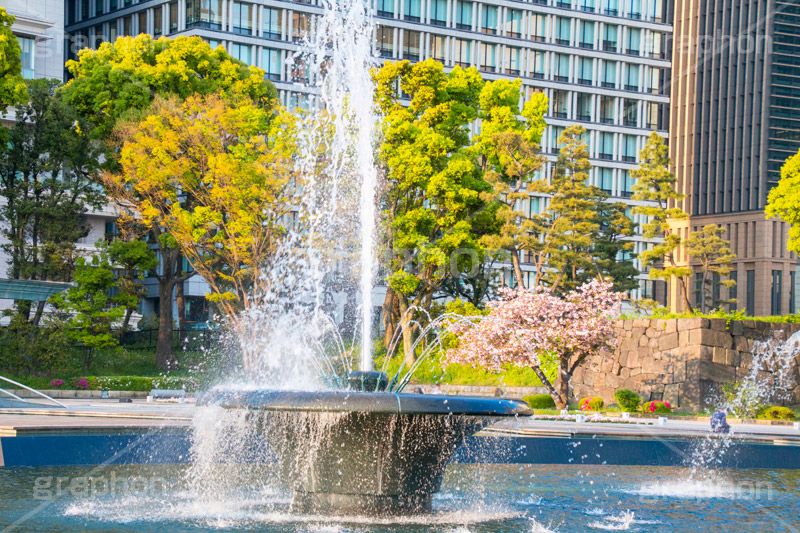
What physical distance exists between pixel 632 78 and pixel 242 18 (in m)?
31.4

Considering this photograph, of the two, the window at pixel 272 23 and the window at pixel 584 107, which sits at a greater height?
the window at pixel 272 23

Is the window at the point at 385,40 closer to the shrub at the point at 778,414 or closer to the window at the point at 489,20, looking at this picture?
the window at the point at 489,20

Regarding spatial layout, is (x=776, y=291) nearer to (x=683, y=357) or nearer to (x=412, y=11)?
(x=412, y=11)

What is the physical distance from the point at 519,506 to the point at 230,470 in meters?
4.82

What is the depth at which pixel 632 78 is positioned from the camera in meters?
78.0

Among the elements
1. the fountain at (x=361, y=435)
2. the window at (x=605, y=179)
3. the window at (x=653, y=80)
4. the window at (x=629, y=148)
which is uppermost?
the window at (x=653, y=80)

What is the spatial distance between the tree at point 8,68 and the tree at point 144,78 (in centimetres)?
429

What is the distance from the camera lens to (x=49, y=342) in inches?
1468

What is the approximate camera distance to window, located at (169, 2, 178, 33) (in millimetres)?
61406

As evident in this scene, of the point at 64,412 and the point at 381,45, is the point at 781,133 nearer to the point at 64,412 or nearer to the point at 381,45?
the point at 381,45

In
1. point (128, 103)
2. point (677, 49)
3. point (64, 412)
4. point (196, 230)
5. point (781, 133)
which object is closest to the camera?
point (64, 412)

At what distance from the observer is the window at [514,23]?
74.0m

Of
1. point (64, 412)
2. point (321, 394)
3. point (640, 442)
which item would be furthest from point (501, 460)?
point (64, 412)

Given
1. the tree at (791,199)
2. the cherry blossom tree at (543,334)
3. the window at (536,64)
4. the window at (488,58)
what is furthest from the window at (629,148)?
the cherry blossom tree at (543,334)
